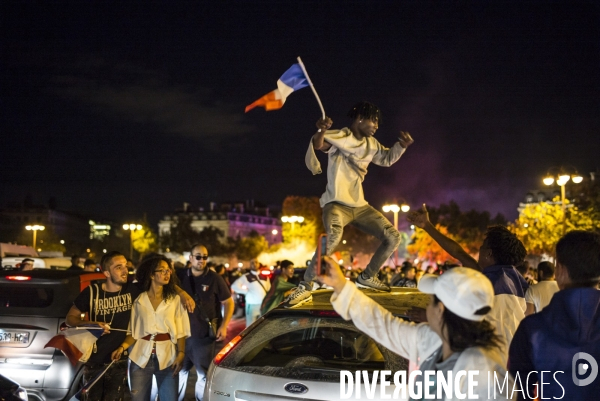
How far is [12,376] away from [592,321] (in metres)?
6.09

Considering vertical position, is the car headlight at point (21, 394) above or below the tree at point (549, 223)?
below

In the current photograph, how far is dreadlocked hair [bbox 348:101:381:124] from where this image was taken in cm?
633

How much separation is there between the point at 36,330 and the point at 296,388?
3975 millimetres

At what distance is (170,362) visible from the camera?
644 cm

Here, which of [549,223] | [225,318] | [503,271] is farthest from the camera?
→ [549,223]

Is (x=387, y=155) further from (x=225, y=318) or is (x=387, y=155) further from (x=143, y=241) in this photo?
(x=143, y=241)

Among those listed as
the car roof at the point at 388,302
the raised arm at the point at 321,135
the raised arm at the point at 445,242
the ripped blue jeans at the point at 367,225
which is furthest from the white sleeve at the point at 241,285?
the raised arm at the point at 445,242

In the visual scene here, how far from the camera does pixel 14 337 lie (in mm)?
7391

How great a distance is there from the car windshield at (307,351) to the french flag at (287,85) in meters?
1.99

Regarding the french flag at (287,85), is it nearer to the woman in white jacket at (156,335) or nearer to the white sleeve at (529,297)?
the woman in white jacket at (156,335)

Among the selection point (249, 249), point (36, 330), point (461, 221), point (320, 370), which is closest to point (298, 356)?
point (320, 370)

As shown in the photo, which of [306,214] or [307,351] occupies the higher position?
[306,214]

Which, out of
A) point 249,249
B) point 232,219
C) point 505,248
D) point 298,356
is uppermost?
point 232,219

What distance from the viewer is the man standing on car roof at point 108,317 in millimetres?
6383
